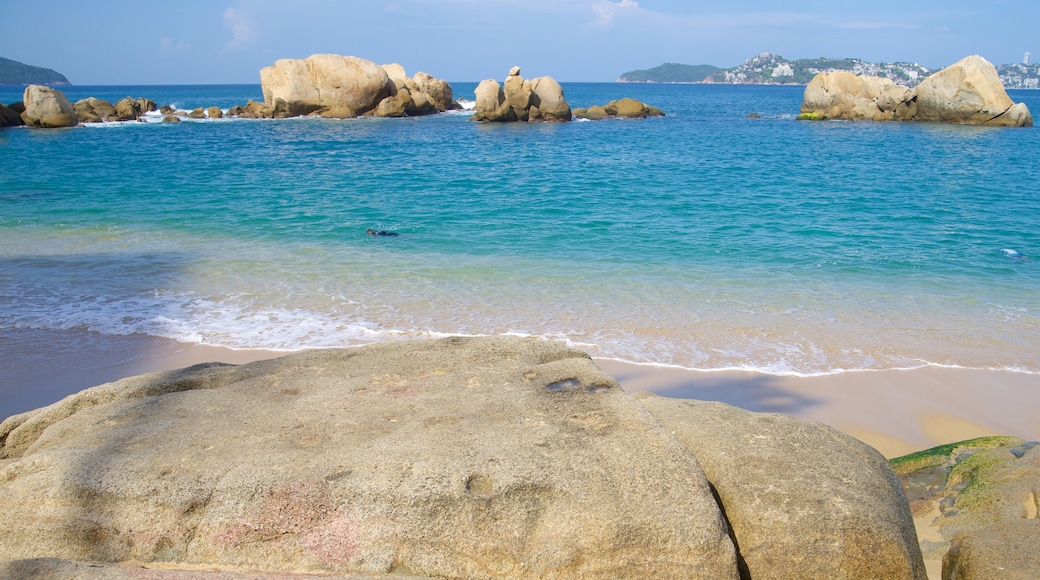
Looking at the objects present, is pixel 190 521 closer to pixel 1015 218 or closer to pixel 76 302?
pixel 76 302

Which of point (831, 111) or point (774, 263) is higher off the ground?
point (831, 111)

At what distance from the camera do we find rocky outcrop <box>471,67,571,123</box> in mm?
45344

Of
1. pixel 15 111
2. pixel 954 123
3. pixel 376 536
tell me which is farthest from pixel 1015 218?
pixel 15 111

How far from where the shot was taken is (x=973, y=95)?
42.4 m

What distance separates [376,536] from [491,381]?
1224 mm

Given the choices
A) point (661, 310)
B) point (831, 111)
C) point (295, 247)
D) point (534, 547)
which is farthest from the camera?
point (831, 111)

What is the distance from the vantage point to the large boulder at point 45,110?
135 feet

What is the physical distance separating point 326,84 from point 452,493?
4917 cm

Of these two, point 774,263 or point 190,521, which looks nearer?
point 190,521

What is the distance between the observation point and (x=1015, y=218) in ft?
52.8

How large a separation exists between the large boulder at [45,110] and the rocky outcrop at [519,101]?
24572 millimetres

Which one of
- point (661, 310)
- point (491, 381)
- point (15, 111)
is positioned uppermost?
point (15, 111)

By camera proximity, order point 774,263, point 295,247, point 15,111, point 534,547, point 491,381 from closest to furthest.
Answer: point 534,547
point 491,381
point 774,263
point 295,247
point 15,111

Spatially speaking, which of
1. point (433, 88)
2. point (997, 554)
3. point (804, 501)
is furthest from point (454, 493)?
point (433, 88)
